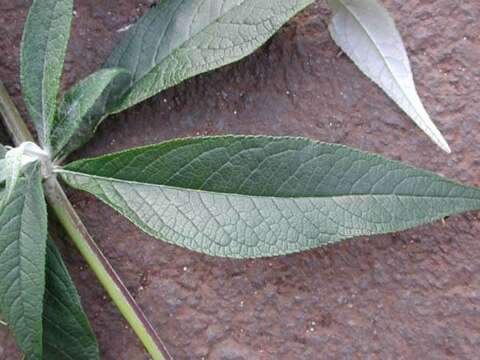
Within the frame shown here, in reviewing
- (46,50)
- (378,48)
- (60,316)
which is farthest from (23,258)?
(378,48)

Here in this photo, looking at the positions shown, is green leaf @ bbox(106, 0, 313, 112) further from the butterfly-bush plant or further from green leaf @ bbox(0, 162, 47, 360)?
green leaf @ bbox(0, 162, 47, 360)

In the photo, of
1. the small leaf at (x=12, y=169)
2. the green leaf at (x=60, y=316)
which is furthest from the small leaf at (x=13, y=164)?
the green leaf at (x=60, y=316)

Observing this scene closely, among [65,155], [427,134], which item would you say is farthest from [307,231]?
[65,155]

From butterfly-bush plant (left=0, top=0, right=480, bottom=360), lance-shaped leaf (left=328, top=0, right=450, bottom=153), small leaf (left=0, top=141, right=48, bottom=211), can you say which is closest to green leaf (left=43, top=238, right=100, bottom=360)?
butterfly-bush plant (left=0, top=0, right=480, bottom=360)

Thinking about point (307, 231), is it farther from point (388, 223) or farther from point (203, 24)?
point (203, 24)

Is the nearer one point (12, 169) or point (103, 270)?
point (12, 169)

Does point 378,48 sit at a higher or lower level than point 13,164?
lower

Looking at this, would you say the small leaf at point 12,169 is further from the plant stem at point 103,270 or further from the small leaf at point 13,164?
the plant stem at point 103,270

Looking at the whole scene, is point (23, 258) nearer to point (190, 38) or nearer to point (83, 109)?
point (83, 109)

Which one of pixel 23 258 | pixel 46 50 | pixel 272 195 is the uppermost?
pixel 46 50
